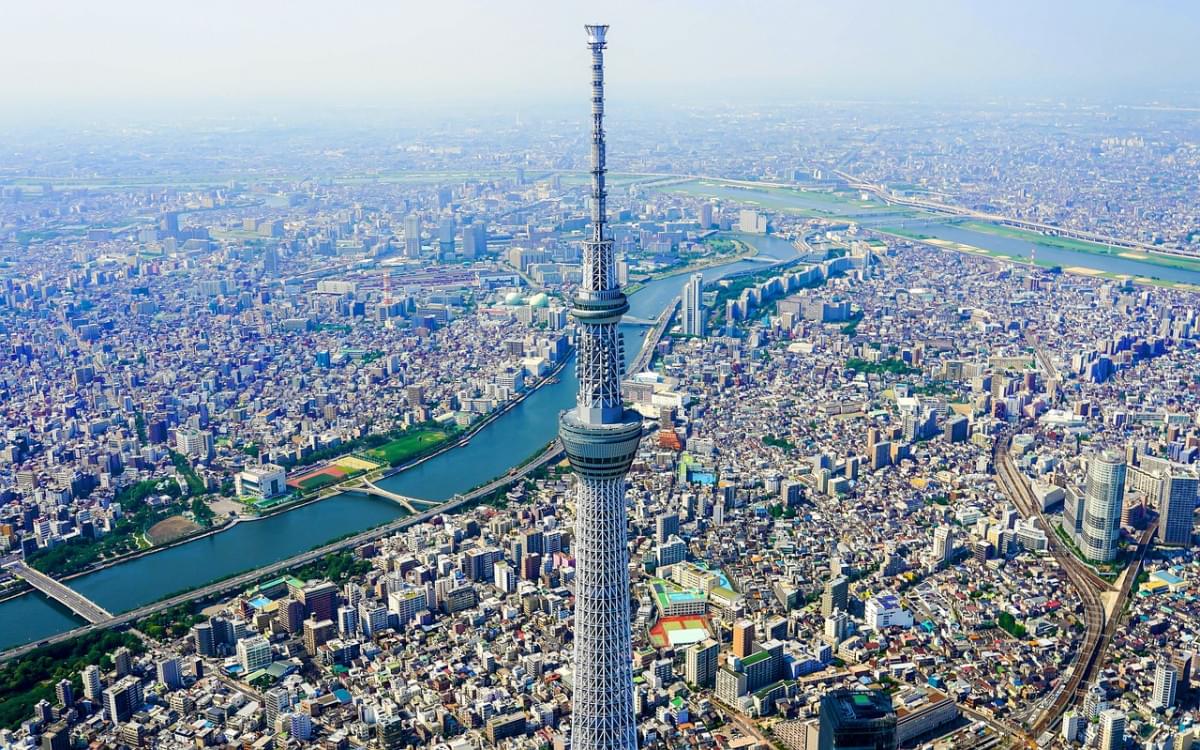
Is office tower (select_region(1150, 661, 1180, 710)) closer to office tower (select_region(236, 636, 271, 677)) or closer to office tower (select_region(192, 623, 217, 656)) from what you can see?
office tower (select_region(236, 636, 271, 677))

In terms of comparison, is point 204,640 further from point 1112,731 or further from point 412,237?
point 412,237

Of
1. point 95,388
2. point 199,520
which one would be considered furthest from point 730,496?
point 95,388

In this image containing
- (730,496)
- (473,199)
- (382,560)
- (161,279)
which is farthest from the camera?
(473,199)

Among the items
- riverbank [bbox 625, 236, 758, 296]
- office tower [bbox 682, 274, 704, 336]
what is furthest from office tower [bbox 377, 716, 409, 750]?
riverbank [bbox 625, 236, 758, 296]

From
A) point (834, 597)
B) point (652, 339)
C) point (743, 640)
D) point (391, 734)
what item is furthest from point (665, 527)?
point (652, 339)

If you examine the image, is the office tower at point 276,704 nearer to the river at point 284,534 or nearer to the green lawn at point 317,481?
the river at point 284,534

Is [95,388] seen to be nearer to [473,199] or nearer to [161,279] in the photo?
[161,279]
